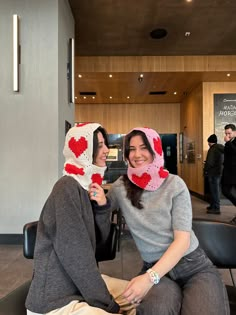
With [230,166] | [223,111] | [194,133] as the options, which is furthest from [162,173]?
[194,133]

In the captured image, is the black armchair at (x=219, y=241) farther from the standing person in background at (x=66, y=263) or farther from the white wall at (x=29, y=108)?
the white wall at (x=29, y=108)

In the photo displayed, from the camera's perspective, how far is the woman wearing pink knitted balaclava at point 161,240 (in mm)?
1176

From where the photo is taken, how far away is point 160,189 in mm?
1417

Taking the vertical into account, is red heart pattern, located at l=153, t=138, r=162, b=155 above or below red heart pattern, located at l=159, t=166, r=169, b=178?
above

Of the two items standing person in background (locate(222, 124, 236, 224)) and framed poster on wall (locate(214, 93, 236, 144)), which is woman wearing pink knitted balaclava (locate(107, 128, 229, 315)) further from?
framed poster on wall (locate(214, 93, 236, 144))

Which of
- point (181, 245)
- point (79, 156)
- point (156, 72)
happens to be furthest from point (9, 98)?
point (156, 72)

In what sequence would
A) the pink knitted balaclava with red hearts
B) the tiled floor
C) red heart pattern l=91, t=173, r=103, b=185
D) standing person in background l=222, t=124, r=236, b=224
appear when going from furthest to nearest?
standing person in background l=222, t=124, r=236, b=224, the tiled floor, the pink knitted balaclava with red hearts, red heart pattern l=91, t=173, r=103, b=185

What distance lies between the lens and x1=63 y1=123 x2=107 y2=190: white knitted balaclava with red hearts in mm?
1224

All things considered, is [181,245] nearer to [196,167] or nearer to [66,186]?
[66,186]

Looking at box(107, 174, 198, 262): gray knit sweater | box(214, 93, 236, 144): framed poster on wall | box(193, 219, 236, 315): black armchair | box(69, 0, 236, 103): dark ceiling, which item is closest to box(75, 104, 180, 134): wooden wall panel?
box(214, 93, 236, 144): framed poster on wall

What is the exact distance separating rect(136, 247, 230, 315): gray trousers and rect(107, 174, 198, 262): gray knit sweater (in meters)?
0.08

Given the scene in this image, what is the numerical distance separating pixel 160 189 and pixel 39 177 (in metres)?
2.99

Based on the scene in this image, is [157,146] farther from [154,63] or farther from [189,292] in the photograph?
[154,63]

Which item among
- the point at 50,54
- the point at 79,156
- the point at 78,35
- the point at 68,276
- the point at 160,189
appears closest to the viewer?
the point at 68,276
